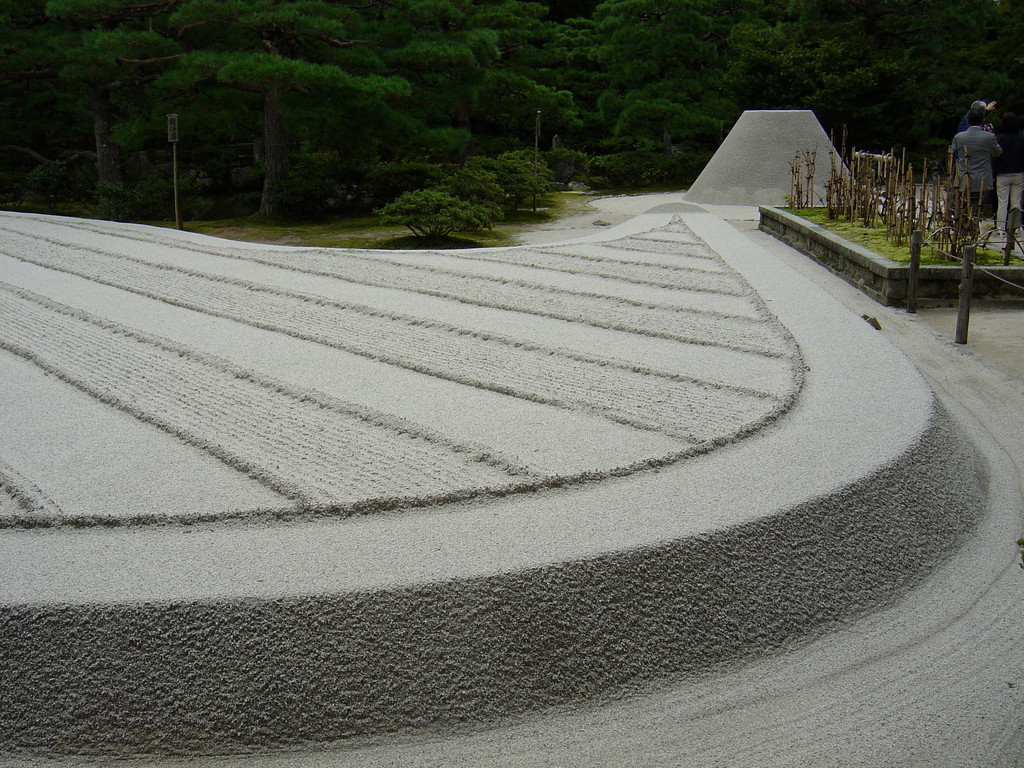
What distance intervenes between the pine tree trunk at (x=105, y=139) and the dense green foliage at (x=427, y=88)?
0.03 m

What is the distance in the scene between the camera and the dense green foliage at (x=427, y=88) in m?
10.9

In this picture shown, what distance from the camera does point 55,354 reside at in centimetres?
385

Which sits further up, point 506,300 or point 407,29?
point 407,29

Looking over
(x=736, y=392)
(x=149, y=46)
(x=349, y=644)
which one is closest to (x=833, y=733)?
(x=349, y=644)

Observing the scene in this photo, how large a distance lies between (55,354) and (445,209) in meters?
5.87

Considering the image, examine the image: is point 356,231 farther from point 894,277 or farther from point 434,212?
point 894,277

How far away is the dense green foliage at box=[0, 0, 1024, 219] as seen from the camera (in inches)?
431

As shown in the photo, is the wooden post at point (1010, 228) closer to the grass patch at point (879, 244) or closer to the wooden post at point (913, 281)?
the grass patch at point (879, 244)

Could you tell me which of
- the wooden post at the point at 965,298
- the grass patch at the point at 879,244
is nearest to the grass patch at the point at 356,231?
the grass patch at the point at 879,244

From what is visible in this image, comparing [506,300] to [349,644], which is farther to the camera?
[506,300]

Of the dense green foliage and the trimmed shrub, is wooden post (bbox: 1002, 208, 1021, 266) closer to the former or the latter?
the trimmed shrub

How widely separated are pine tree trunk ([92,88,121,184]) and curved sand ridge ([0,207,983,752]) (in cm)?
904

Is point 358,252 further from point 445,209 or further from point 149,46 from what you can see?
point 149,46

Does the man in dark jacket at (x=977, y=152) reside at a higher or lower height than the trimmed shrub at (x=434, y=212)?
higher
